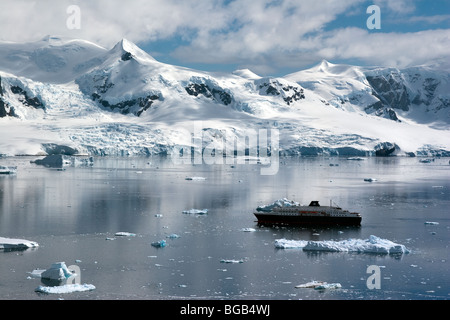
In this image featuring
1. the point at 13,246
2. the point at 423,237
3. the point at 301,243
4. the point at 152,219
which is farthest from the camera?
the point at 152,219

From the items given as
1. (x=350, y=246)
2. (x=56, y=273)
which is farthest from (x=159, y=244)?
(x=350, y=246)

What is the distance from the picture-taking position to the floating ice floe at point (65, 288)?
1109 inches

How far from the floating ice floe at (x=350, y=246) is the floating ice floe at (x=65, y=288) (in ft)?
45.5

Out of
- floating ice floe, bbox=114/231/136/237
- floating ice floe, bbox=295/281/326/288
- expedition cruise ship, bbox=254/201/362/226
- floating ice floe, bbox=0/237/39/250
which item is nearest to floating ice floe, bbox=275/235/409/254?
floating ice floe, bbox=295/281/326/288

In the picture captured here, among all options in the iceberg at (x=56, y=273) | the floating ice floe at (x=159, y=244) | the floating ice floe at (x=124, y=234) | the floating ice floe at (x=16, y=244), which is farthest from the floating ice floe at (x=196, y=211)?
the iceberg at (x=56, y=273)

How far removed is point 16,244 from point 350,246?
19.4 metres

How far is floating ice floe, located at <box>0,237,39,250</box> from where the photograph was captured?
36750 mm

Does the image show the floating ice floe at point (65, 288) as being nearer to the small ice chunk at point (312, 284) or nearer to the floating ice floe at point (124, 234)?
the small ice chunk at point (312, 284)

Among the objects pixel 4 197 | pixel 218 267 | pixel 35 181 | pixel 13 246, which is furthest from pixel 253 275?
pixel 35 181

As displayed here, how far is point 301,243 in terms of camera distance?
39.4 m

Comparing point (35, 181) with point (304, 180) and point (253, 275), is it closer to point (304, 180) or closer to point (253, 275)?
point (304, 180)

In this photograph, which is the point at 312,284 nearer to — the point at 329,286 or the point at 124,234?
the point at 329,286

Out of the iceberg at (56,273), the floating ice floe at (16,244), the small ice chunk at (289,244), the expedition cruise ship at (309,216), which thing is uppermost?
the expedition cruise ship at (309,216)
